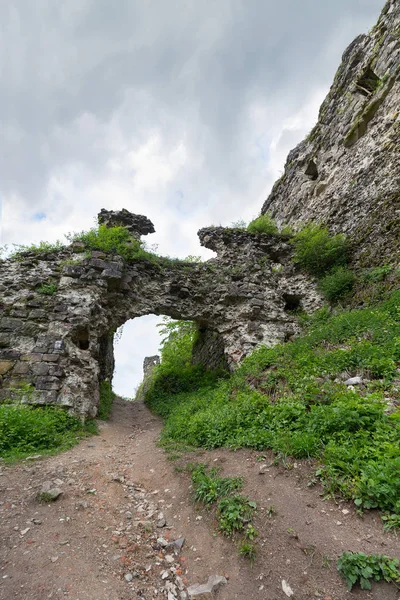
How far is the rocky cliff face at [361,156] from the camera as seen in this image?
9492 mm

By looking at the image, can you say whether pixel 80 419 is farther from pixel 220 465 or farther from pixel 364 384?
pixel 364 384

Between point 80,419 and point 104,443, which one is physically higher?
point 80,419

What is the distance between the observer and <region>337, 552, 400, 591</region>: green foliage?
205 cm

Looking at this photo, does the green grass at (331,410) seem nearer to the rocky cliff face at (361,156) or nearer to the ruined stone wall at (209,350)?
the ruined stone wall at (209,350)

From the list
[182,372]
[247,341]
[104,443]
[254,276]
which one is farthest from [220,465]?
[182,372]

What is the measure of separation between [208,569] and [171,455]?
245 centimetres

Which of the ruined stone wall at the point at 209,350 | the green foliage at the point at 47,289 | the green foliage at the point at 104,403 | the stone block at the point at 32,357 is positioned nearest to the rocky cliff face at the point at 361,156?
the ruined stone wall at the point at 209,350

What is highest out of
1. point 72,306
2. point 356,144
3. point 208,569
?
point 356,144

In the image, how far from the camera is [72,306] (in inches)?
328

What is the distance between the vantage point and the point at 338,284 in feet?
31.7

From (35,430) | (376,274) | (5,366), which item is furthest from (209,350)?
(35,430)

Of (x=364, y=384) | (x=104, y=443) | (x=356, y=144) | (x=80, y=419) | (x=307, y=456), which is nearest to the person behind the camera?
(x=307, y=456)

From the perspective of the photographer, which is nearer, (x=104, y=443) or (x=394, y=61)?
(x=104, y=443)

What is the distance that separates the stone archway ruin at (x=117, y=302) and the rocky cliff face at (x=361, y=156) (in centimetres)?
262
